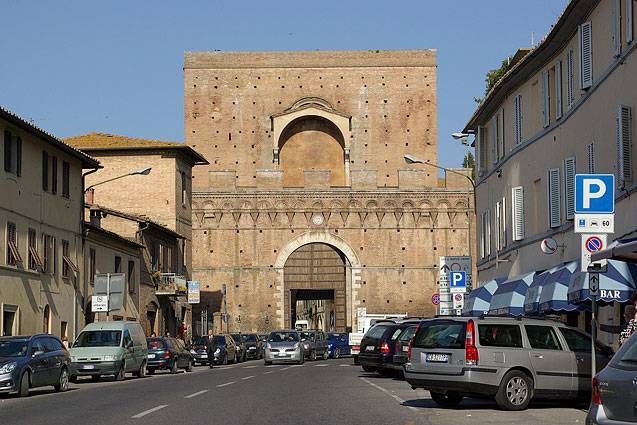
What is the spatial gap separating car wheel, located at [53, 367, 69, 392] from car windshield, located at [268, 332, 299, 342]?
70.4ft

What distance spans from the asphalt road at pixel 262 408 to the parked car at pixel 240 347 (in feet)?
95.3

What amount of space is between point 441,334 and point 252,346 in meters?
41.7

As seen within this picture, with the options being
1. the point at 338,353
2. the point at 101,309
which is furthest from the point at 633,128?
the point at 338,353

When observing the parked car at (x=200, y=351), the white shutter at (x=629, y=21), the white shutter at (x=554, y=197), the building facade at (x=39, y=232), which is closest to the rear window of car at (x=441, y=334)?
the white shutter at (x=629, y=21)

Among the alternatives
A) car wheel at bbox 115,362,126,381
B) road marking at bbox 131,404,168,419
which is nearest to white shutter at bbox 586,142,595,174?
road marking at bbox 131,404,168,419

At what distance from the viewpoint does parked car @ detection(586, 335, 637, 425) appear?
984 centimetres

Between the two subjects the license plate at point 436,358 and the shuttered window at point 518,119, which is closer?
the license plate at point 436,358

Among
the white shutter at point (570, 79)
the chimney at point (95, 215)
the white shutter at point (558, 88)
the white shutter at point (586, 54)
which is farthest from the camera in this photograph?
the chimney at point (95, 215)

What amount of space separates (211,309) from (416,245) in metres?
13.4

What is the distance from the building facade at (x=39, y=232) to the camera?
123 feet

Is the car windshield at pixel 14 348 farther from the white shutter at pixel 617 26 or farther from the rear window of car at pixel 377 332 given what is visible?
the white shutter at pixel 617 26

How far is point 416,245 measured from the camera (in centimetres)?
7162

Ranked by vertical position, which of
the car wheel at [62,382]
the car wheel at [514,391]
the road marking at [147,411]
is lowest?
the car wheel at [62,382]

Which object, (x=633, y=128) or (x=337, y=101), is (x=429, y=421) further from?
(x=337, y=101)
